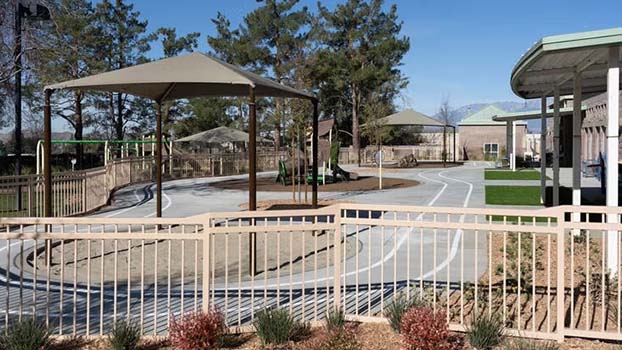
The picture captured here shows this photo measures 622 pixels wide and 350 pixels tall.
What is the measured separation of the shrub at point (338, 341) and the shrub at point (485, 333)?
0.92m

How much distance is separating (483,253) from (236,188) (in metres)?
14.6

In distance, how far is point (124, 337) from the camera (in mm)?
4660

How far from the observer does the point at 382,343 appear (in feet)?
16.0

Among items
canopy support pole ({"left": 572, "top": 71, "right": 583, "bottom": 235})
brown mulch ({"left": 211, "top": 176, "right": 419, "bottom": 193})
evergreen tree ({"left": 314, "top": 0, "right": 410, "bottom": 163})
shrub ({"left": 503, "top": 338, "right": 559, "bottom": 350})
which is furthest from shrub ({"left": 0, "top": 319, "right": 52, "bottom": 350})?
evergreen tree ({"left": 314, "top": 0, "right": 410, "bottom": 163})

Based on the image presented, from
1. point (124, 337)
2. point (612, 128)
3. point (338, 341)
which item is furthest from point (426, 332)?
point (612, 128)

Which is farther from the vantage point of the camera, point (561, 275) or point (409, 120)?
point (409, 120)

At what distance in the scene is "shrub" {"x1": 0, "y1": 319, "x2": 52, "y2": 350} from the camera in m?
4.52

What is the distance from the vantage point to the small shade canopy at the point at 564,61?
716 cm

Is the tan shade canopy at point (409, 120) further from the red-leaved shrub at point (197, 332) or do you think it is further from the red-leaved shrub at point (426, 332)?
the red-leaved shrub at point (197, 332)

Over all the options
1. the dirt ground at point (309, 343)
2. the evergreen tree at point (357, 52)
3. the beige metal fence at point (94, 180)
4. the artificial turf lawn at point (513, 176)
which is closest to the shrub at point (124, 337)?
the dirt ground at point (309, 343)

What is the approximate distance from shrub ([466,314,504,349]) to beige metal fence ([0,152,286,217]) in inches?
409

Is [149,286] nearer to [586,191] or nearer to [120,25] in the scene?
[586,191]

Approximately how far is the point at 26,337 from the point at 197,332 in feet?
4.17

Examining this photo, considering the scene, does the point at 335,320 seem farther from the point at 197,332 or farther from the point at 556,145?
the point at 556,145
